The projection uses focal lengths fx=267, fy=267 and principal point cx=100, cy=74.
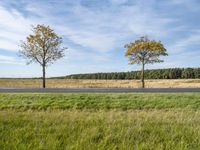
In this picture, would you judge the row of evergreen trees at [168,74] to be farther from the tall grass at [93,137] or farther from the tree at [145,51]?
the tall grass at [93,137]

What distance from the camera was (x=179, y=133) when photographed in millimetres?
6449

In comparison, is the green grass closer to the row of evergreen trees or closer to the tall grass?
the tall grass

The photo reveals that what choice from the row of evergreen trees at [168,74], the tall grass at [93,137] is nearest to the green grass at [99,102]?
the tall grass at [93,137]

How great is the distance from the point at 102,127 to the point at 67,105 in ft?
36.3

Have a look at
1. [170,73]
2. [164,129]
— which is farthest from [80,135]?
[170,73]

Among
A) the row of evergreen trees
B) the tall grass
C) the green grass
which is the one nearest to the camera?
the tall grass

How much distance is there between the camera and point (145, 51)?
36.2 metres

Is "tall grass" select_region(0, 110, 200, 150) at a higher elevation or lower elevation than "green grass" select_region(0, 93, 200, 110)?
higher

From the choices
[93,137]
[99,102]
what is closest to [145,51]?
[99,102]

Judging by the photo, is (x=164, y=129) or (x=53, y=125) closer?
(x=164, y=129)

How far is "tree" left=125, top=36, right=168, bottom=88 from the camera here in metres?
35.8

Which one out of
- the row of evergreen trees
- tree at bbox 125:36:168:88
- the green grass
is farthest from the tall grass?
the row of evergreen trees

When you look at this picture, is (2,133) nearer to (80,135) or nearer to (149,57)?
(80,135)

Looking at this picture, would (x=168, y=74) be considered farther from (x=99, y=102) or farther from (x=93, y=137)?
(x=93, y=137)
